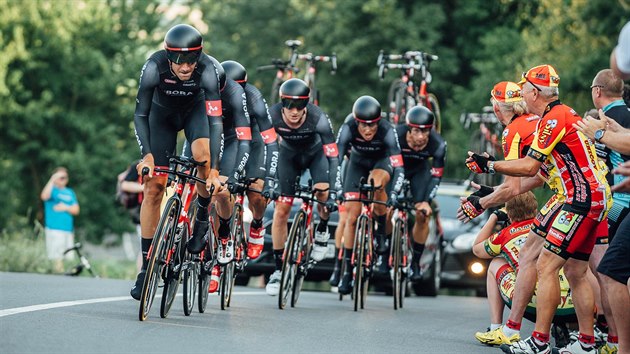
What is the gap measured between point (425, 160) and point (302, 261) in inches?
138

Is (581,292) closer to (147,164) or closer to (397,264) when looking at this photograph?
(147,164)

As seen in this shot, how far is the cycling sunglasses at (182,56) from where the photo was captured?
12281 mm

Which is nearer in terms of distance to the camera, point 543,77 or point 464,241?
point 543,77

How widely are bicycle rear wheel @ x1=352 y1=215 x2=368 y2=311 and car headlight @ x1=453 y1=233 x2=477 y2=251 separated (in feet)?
18.7

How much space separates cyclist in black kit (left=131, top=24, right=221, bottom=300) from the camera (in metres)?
12.3

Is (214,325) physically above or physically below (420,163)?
below

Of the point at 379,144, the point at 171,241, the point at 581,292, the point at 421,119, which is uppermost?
the point at 421,119

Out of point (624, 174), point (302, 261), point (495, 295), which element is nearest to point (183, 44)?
point (495, 295)

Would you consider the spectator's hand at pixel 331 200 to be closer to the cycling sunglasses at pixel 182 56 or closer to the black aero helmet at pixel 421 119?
the black aero helmet at pixel 421 119

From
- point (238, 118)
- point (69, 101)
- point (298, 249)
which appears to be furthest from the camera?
point (69, 101)

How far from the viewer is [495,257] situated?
1252cm

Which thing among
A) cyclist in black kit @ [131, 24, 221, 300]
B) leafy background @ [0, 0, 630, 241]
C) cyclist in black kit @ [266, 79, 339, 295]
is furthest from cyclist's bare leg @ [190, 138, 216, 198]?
leafy background @ [0, 0, 630, 241]

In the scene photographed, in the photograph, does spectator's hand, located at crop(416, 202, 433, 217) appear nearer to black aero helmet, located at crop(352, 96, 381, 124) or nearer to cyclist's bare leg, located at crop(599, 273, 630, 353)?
black aero helmet, located at crop(352, 96, 381, 124)

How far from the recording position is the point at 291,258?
15.4 m
